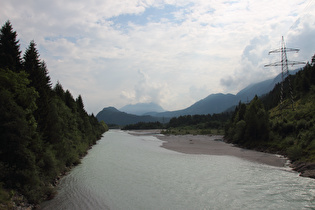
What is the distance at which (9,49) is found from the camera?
20.9 m

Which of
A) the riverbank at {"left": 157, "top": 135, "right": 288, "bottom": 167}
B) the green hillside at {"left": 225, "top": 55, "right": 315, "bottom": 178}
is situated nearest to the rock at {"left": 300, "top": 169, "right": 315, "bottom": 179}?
the green hillside at {"left": 225, "top": 55, "right": 315, "bottom": 178}

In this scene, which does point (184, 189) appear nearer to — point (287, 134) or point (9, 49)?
point (9, 49)

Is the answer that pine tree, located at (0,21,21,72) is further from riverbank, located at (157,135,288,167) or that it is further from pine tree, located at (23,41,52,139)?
riverbank, located at (157,135,288,167)

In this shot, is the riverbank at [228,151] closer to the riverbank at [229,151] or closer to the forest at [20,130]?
the riverbank at [229,151]

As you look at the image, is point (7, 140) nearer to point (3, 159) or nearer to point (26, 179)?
point (3, 159)

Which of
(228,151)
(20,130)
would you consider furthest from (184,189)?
(228,151)

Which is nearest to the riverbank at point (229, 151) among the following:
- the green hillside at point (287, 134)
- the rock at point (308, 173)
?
the green hillside at point (287, 134)

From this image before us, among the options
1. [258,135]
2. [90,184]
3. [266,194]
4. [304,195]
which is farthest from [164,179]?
[258,135]

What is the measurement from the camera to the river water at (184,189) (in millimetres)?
18703

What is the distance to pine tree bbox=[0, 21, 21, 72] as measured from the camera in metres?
19.9

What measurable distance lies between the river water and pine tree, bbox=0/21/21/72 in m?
13.3

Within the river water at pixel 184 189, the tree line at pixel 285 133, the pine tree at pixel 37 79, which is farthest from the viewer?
the tree line at pixel 285 133

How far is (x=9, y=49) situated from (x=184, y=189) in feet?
74.9

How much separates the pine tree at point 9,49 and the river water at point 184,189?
1334 cm
